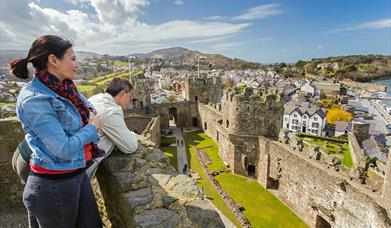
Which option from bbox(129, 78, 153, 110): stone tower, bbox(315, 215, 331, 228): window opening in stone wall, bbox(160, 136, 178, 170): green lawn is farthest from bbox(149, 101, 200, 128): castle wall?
bbox(315, 215, 331, 228): window opening in stone wall

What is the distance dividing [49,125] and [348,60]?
171m

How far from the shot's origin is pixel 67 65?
2002mm

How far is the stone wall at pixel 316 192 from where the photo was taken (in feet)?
24.9

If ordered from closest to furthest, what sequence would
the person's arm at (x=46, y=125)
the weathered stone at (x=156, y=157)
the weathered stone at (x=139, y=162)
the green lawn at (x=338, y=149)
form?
1. the person's arm at (x=46, y=125)
2. the weathered stone at (x=139, y=162)
3. the weathered stone at (x=156, y=157)
4. the green lawn at (x=338, y=149)

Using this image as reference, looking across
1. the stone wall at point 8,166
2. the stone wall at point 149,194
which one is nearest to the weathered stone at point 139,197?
the stone wall at point 149,194

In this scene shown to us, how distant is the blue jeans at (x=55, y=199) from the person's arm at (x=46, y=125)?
0.32 meters

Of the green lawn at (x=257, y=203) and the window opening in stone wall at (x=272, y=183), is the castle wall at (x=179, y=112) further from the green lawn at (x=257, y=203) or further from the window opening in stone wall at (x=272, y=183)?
the window opening in stone wall at (x=272, y=183)

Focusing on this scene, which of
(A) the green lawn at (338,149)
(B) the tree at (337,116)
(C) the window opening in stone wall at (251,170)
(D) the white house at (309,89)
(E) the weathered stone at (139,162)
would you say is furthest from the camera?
(D) the white house at (309,89)

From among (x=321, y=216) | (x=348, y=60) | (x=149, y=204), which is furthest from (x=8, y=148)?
(x=348, y=60)

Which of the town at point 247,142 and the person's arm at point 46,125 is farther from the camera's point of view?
the town at point 247,142

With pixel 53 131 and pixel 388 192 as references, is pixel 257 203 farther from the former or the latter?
pixel 53 131

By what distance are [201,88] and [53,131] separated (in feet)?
84.5

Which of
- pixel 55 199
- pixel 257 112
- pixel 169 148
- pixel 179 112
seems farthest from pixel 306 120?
pixel 55 199

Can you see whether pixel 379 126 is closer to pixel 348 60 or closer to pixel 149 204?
pixel 149 204
